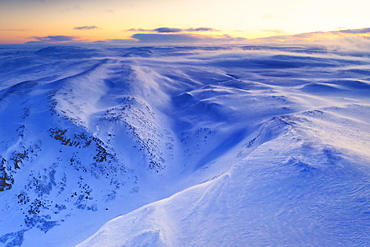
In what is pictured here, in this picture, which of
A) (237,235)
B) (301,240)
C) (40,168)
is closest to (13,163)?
(40,168)

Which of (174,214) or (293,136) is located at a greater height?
(293,136)

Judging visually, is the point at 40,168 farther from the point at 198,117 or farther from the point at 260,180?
the point at 198,117

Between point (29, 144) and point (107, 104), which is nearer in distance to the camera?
point (29, 144)

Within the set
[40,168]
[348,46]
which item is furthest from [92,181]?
[348,46]

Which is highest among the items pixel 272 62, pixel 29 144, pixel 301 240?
pixel 272 62

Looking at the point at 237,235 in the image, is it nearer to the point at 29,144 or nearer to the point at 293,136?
the point at 293,136

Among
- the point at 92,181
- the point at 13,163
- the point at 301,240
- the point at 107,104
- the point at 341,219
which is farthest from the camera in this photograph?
the point at 107,104

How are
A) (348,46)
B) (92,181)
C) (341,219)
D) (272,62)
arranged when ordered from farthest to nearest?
(348,46) → (272,62) → (92,181) → (341,219)
